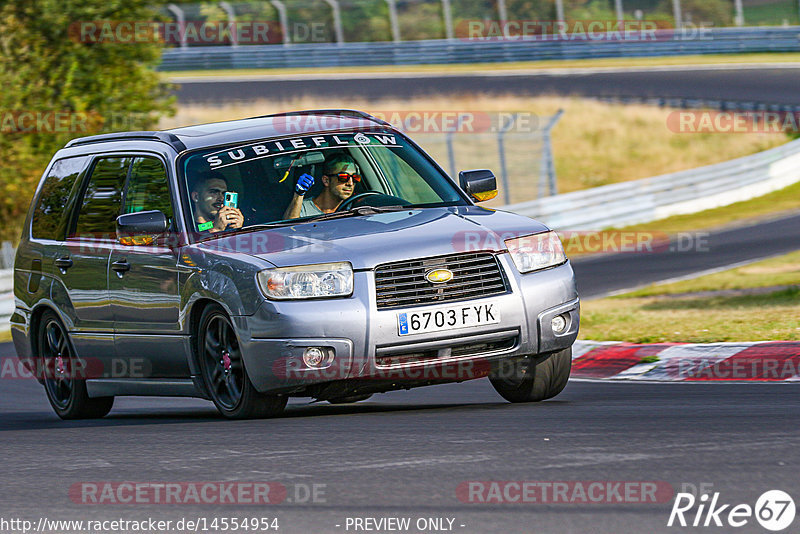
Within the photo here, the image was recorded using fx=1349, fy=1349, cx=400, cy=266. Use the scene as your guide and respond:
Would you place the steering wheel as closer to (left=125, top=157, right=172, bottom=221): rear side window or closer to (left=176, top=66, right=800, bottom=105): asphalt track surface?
(left=125, top=157, right=172, bottom=221): rear side window

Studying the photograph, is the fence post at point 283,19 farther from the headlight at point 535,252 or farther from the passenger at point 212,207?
the headlight at point 535,252

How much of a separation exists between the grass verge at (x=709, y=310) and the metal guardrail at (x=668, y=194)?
5393mm

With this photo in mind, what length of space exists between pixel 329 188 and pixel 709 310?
5.58 metres

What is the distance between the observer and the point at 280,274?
7.23 meters

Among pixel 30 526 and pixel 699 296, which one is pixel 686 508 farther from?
pixel 699 296

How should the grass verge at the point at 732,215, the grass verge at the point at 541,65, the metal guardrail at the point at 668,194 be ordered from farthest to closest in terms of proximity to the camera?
the grass verge at the point at 541,65 < the grass verge at the point at 732,215 < the metal guardrail at the point at 668,194

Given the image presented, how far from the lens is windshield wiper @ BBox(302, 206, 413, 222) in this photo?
319 inches

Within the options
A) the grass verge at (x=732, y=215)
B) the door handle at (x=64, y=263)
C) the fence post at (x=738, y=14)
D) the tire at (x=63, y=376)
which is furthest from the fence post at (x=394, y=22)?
the door handle at (x=64, y=263)

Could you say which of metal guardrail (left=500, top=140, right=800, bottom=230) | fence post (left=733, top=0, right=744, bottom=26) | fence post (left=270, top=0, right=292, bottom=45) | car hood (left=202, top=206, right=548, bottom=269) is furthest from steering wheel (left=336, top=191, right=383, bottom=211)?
fence post (left=270, top=0, right=292, bottom=45)

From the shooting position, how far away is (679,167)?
101ft

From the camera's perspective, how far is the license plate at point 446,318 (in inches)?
284

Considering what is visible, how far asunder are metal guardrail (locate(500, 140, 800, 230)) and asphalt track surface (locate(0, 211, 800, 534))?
13538mm

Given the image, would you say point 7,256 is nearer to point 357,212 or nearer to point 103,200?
point 103,200

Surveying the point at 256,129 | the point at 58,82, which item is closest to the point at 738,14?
the point at 58,82
